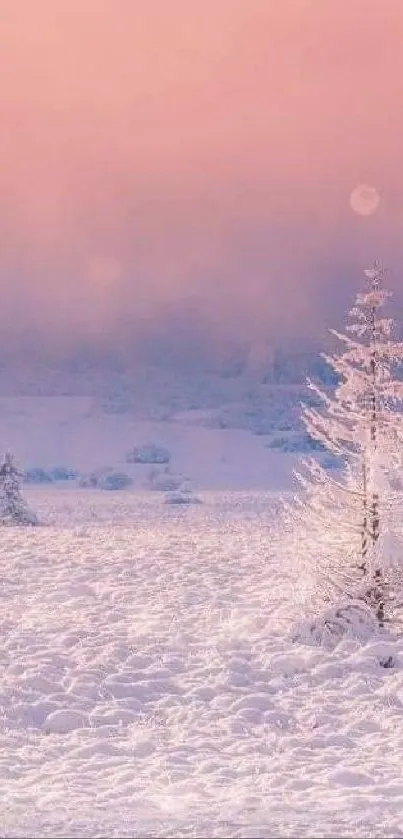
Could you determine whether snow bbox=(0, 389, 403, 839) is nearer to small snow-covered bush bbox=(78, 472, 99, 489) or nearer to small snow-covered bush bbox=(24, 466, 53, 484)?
small snow-covered bush bbox=(78, 472, 99, 489)

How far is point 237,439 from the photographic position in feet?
341

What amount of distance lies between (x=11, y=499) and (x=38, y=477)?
41224mm

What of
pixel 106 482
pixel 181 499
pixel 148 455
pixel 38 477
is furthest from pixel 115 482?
pixel 148 455

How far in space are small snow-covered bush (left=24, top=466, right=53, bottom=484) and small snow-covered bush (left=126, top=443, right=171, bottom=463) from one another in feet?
50.1

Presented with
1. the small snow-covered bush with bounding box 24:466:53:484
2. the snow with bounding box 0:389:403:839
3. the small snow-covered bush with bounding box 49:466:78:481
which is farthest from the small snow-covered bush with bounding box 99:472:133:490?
the snow with bounding box 0:389:403:839

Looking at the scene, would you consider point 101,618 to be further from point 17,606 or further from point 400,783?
point 400,783

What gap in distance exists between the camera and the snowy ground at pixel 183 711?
7152 millimetres

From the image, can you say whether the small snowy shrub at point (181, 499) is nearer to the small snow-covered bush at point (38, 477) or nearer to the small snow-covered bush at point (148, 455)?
the small snow-covered bush at point (38, 477)

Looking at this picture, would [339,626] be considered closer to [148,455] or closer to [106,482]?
[106,482]

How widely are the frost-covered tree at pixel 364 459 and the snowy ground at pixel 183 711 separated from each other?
3.69ft

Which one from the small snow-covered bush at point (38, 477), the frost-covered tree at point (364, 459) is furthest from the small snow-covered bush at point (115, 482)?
the frost-covered tree at point (364, 459)

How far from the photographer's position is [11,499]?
3198cm

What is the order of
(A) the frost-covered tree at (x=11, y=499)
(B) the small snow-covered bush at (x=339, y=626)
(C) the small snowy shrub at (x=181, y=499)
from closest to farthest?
(B) the small snow-covered bush at (x=339, y=626) → (A) the frost-covered tree at (x=11, y=499) → (C) the small snowy shrub at (x=181, y=499)

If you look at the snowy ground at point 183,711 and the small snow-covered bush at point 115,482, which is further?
the small snow-covered bush at point 115,482
